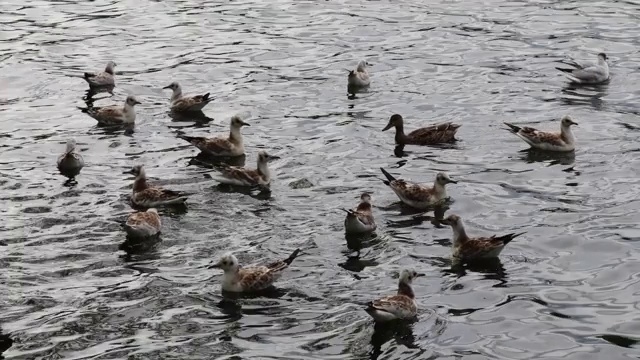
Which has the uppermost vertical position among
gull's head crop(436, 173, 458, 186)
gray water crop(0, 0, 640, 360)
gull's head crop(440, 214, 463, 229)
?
gull's head crop(440, 214, 463, 229)

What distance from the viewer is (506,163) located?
21641mm

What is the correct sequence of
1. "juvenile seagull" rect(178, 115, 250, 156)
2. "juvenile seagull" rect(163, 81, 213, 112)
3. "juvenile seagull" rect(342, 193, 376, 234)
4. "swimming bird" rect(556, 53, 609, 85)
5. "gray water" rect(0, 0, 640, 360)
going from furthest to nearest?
"swimming bird" rect(556, 53, 609, 85)
"juvenile seagull" rect(163, 81, 213, 112)
"juvenile seagull" rect(178, 115, 250, 156)
"juvenile seagull" rect(342, 193, 376, 234)
"gray water" rect(0, 0, 640, 360)

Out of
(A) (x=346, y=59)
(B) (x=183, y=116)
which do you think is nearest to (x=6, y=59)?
(B) (x=183, y=116)

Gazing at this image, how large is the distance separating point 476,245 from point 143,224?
5180 millimetres

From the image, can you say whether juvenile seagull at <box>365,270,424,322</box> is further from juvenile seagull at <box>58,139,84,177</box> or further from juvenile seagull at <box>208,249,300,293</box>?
juvenile seagull at <box>58,139,84,177</box>

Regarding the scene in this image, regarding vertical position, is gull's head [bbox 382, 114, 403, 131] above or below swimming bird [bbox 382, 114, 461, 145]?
above

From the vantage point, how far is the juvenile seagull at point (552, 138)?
71.9 ft

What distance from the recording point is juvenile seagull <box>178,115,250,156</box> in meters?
22.1

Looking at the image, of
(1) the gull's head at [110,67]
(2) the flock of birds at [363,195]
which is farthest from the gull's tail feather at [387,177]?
(1) the gull's head at [110,67]

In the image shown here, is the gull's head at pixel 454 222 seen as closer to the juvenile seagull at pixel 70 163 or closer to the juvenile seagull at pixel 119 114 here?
the juvenile seagull at pixel 70 163

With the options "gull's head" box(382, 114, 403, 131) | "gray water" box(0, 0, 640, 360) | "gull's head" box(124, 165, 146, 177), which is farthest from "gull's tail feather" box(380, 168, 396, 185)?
"gull's head" box(124, 165, 146, 177)

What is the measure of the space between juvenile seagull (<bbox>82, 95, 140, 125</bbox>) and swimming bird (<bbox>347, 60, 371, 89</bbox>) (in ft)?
16.9

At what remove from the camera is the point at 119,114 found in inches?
949

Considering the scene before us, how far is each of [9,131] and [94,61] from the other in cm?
621
